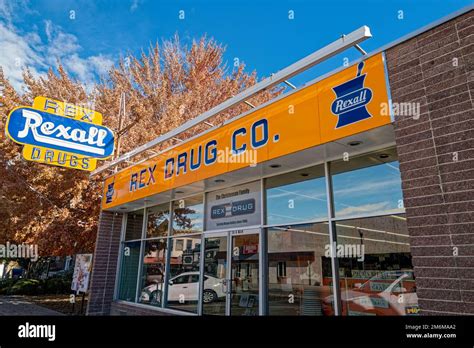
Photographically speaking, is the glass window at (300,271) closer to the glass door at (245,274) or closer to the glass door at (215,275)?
the glass door at (245,274)

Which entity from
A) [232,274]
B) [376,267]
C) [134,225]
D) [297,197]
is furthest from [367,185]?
[134,225]

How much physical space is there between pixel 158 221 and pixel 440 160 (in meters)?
7.48

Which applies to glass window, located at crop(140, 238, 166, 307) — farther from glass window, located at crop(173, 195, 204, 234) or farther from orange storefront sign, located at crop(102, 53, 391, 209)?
orange storefront sign, located at crop(102, 53, 391, 209)

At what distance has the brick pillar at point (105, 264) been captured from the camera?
9.74 m

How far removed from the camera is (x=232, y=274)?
6.64 meters

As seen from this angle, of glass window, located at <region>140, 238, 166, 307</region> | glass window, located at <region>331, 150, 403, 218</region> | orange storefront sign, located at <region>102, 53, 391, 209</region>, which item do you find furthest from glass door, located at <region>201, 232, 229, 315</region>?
glass window, located at <region>331, 150, 403, 218</region>

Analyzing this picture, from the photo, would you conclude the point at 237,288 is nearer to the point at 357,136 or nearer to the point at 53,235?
the point at 357,136

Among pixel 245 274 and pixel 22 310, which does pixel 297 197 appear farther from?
pixel 22 310

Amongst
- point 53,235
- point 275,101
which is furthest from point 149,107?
point 275,101

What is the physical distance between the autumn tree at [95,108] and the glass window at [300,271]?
21.6 ft

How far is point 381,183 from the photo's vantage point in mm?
4910

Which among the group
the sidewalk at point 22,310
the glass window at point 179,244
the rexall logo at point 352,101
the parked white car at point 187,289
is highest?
the rexall logo at point 352,101

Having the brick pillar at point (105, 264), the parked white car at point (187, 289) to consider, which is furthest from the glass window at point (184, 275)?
the brick pillar at point (105, 264)

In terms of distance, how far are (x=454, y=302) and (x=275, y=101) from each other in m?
3.76
